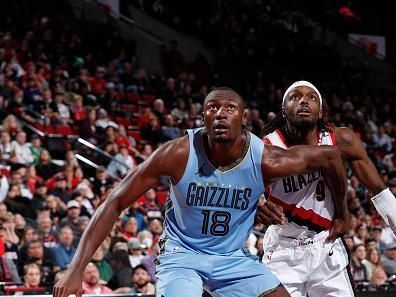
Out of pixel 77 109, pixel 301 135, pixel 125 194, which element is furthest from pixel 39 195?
pixel 125 194

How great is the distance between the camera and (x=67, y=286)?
4.21 m

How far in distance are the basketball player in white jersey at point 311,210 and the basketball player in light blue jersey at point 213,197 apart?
665 mm

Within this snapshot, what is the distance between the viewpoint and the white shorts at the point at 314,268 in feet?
17.2

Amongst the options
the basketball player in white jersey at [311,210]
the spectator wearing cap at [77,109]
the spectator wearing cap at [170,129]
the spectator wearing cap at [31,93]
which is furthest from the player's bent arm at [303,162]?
the spectator wearing cap at [170,129]

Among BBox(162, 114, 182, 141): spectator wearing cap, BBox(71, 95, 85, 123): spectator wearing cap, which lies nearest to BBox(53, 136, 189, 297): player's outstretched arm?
BBox(71, 95, 85, 123): spectator wearing cap

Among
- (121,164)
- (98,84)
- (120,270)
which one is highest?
(98,84)

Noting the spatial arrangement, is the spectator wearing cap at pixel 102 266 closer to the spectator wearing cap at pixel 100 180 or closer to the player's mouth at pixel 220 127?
the spectator wearing cap at pixel 100 180

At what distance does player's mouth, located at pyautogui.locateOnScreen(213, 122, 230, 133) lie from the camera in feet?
14.7

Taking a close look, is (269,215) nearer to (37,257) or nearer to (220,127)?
(220,127)

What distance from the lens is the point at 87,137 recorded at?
12172 mm

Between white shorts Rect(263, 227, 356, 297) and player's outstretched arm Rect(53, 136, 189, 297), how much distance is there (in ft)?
3.89

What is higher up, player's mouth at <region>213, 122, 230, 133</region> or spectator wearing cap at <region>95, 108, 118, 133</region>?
spectator wearing cap at <region>95, 108, 118, 133</region>

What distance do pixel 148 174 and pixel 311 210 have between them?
138 cm

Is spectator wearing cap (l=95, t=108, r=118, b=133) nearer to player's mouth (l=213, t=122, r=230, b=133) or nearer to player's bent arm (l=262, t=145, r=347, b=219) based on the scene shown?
player's bent arm (l=262, t=145, r=347, b=219)
